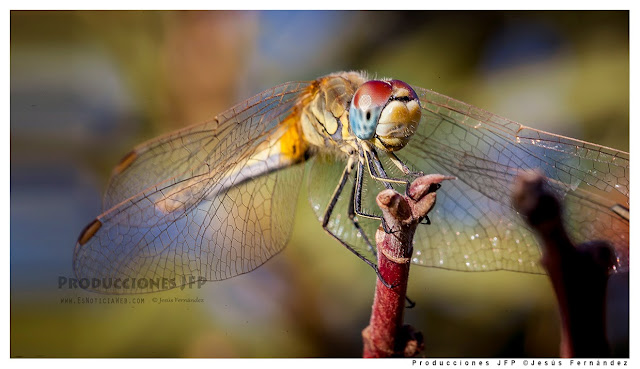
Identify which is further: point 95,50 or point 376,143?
point 95,50

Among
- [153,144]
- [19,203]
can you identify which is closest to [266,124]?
[153,144]

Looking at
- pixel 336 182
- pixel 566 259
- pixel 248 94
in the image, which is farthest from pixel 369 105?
pixel 566 259

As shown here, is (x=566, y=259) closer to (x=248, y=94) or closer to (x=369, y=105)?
(x=369, y=105)

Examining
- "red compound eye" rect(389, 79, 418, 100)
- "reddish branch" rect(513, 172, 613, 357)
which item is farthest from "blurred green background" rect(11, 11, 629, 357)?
"reddish branch" rect(513, 172, 613, 357)

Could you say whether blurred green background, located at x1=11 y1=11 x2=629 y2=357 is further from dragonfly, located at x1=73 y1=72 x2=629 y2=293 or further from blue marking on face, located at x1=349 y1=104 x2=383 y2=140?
blue marking on face, located at x1=349 y1=104 x2=383 y2=140

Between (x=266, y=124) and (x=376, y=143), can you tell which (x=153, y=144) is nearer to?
(x=266, y=124)
